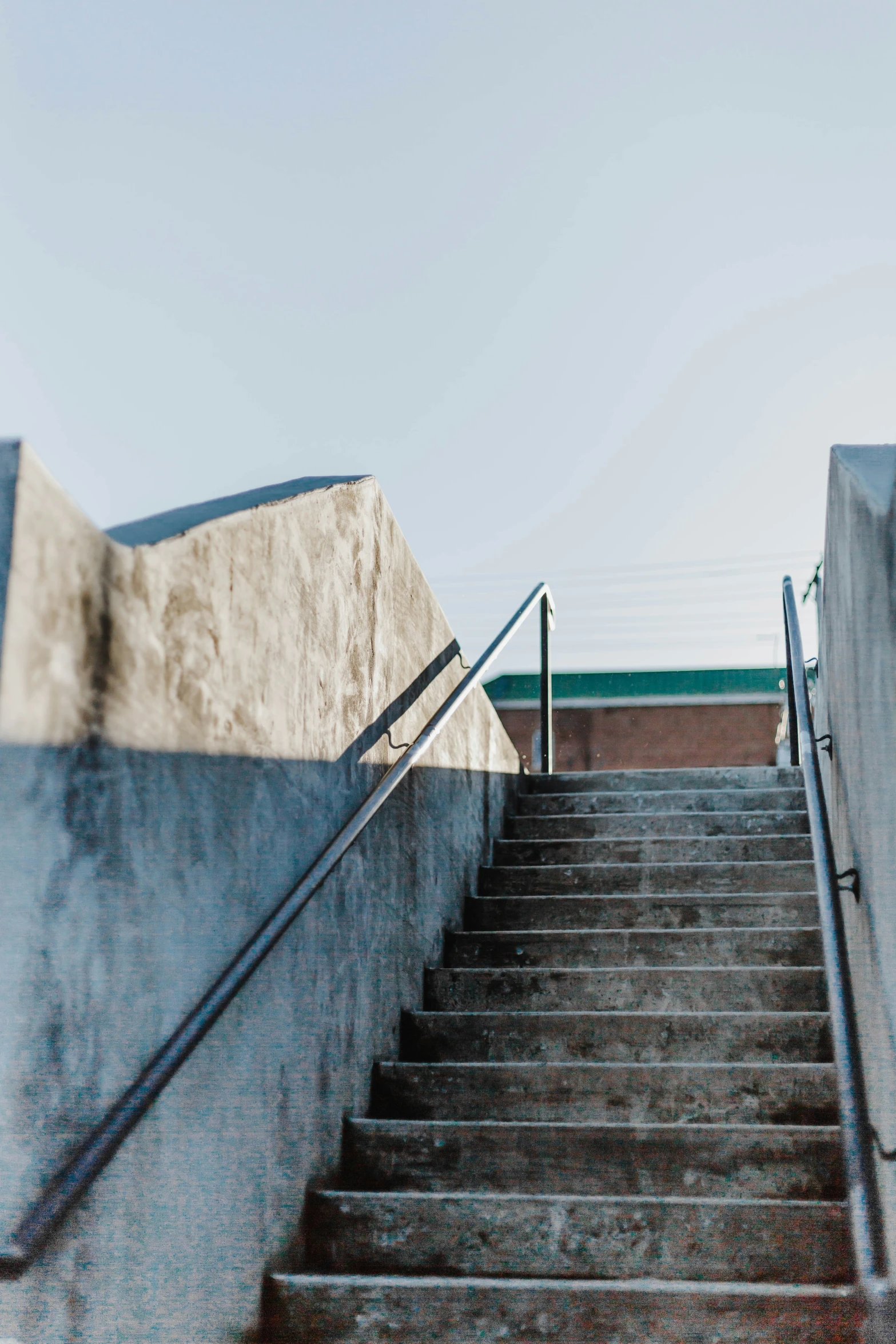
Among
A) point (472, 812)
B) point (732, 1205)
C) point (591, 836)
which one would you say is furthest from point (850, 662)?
point (591, 836)

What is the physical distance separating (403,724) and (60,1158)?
2.06 meters

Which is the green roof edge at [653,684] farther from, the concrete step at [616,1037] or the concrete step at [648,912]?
the concrete step at [616,1037]

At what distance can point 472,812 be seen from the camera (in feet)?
13.8

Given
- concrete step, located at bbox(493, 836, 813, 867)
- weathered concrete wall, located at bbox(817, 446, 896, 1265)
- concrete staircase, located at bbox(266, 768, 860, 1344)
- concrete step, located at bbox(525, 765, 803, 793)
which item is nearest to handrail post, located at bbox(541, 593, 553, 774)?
concrete step, located at bbox(525, 765, 803, 793)

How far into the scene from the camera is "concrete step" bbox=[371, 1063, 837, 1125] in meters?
2.73

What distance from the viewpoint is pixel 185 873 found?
187cm

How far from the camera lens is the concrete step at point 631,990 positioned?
3.21 meters

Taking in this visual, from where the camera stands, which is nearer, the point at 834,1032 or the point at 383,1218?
the point at 834,1032

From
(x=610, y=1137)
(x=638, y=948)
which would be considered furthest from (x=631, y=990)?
(x=610, y=1137)

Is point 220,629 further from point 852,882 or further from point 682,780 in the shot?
point 682,780

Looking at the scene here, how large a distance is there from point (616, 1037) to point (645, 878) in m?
1.08

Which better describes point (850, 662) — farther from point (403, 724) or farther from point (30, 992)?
point (30, 992)

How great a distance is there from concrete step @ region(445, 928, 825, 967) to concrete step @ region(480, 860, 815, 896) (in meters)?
0.37

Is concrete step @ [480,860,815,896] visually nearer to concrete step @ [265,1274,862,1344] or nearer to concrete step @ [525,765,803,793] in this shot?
concrete step @ [525,765,803,793]
